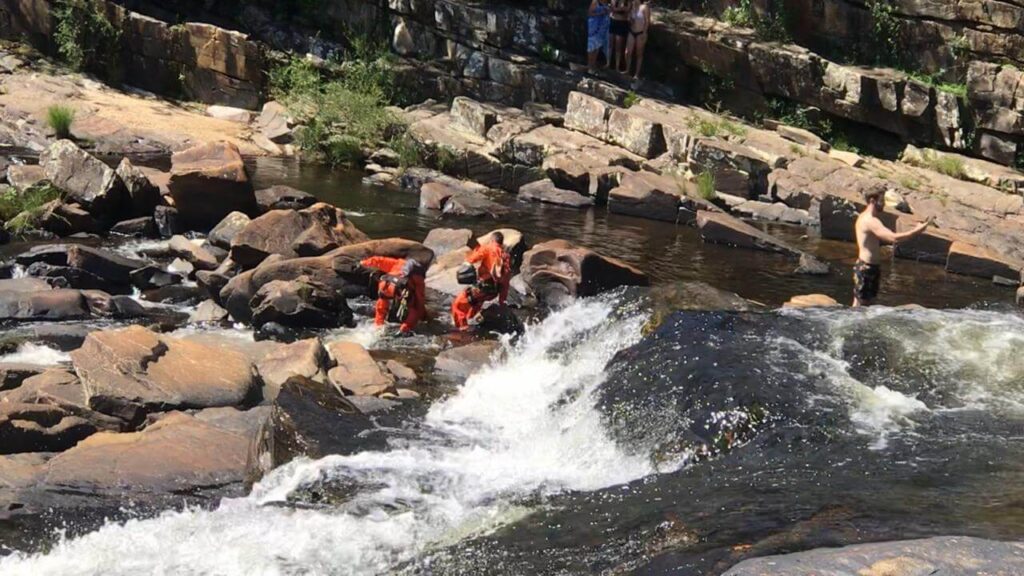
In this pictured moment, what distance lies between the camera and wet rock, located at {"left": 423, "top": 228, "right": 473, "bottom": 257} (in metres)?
17.1

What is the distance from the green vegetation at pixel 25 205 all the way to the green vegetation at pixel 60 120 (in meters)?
5.80

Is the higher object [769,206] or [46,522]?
[46,522]

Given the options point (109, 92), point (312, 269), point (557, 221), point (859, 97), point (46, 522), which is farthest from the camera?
point (109, 92)

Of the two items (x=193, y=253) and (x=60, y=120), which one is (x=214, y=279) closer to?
(x=193, y=253)

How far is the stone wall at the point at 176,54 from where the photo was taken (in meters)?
27.6

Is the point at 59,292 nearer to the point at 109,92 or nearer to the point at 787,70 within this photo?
the point at 109,92

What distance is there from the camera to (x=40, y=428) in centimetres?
941

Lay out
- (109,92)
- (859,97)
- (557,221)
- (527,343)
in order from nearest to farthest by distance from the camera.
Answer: (527,343), (557,221), (859,97), (109,92)

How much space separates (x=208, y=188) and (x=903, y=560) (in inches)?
536

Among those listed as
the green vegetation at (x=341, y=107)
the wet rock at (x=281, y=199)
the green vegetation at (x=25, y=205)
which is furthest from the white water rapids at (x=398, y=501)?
the green vegetation at (x=341, y=107)

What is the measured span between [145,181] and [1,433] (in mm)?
9233

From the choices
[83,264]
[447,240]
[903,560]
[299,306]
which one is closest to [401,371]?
[299,306]

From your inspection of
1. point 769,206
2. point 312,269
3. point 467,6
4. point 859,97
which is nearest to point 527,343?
point 312,269

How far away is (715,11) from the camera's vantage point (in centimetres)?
2786
